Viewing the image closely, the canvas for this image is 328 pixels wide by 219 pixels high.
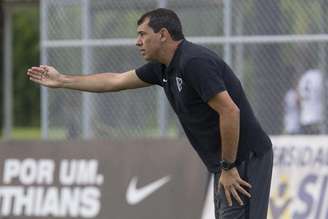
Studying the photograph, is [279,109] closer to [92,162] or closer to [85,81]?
[92,162]

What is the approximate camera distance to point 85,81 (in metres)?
7.29

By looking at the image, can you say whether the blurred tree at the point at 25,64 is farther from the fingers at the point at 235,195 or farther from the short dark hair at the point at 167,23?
the fingers at the point at 235,195

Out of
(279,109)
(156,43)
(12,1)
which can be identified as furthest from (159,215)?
(12,1)

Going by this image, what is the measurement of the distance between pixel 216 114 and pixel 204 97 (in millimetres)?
233

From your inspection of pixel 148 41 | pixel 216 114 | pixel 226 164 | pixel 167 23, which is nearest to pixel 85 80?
pixel 148 41

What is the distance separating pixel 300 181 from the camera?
10070mm

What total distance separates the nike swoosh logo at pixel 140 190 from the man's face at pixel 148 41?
12.7 feet

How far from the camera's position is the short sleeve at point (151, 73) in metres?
7.01

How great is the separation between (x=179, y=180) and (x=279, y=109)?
133 centimetres

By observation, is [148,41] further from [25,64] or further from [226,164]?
[25,64]

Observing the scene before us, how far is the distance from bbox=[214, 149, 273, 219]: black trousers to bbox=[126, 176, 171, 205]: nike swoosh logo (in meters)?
3.62

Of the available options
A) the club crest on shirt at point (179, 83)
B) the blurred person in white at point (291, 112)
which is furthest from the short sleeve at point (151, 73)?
the blurred person in white at point (291, 112)

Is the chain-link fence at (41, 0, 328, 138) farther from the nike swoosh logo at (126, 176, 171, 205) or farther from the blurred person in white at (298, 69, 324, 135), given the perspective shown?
the nike swoosh logo at (126, 176, 171, 205)

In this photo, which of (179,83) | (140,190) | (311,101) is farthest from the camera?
(311,101)
